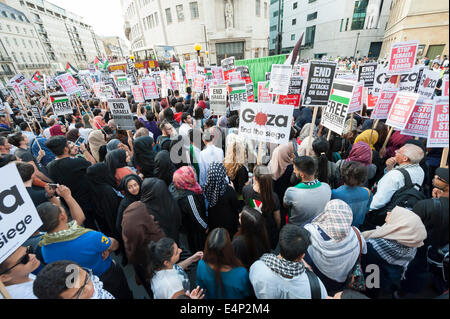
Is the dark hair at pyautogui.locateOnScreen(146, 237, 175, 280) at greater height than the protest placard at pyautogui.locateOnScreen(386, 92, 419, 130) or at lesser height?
lesser

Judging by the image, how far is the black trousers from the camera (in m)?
2.39

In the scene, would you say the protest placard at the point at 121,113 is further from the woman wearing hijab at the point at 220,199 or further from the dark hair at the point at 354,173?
the dark hair at the point at 354,173

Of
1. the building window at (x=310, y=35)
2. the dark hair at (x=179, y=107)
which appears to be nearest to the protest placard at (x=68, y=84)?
the dark hair at (x=179, y=107)

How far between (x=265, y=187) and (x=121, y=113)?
13.7 feet

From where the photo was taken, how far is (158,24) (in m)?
35.5

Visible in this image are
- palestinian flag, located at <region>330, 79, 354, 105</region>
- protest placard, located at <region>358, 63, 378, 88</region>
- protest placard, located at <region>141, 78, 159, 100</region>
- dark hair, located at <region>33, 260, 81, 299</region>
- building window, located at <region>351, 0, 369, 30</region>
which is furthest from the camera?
building window, located at <region>351, 0, 369, 30</region>

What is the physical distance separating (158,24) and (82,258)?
42871 mm

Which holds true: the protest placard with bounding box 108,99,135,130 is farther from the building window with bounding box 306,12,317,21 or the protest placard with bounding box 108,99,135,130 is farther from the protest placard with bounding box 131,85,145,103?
the building window with bounding box 306,12,317,21

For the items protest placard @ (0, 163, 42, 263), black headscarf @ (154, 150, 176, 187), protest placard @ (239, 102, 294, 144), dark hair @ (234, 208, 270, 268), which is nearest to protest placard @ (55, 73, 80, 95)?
black headscarf @ (154, 150, 176, 187)

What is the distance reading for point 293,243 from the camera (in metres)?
1.60

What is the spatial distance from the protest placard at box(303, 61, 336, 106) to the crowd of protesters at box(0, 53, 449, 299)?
0.82 metres

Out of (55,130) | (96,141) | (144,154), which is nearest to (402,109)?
(144,154)
